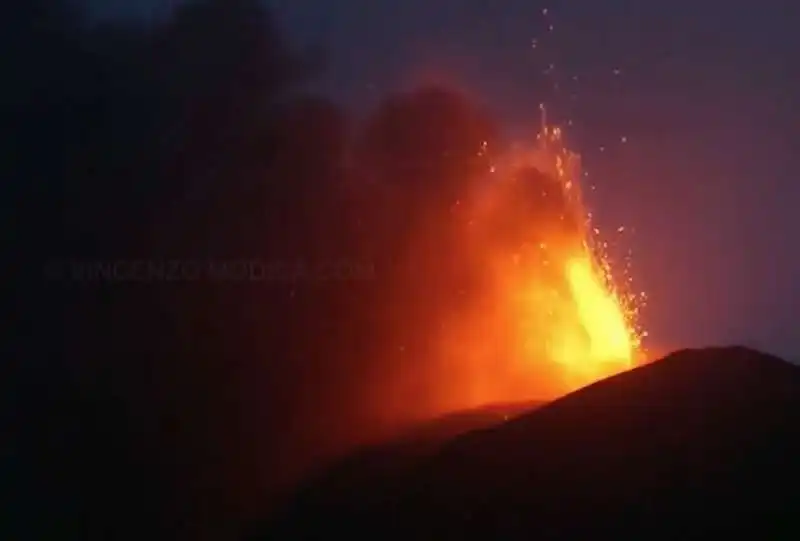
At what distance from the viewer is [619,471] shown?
29750 mm

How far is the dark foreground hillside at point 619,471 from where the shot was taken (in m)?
27.6

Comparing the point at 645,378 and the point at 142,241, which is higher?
the point at 142,241

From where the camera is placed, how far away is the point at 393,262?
61531 millimetres

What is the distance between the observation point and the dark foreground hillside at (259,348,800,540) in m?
27.6

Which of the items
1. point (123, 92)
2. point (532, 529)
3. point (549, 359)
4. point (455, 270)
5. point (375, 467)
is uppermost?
point (123, 92)

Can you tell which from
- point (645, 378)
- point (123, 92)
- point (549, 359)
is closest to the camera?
point (645, 378)

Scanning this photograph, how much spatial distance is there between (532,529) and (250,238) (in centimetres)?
3380

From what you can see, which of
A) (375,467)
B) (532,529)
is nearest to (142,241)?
(375,467)

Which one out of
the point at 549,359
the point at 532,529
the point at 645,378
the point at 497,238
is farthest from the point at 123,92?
the point at 532,529

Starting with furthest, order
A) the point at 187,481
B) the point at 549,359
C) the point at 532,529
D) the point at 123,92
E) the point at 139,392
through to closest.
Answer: the point at 123,92, the point at 549,359, the point at 139,392, the point at 187,481, the point at 532,529

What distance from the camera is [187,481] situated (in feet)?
155

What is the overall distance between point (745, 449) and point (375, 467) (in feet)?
41.1

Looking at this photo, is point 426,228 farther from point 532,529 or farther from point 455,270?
point 532,529

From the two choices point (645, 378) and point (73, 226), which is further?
point (73, 226)
